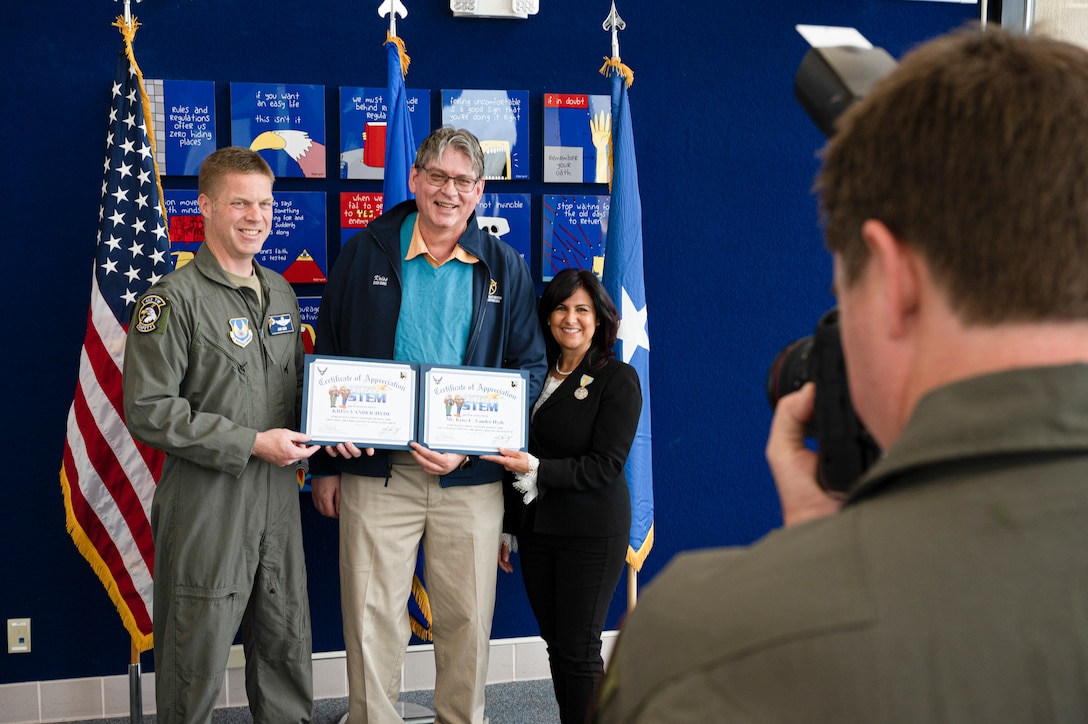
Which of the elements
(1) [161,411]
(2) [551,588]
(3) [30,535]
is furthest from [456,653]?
(3) [30,535]

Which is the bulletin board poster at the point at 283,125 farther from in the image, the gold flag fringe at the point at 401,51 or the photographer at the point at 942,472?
the photographer at the point at 942,472

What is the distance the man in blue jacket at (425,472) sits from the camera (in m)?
2.67

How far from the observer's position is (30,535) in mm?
3115

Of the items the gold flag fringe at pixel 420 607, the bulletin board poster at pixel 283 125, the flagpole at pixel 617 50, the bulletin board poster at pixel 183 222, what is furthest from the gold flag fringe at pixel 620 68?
the gold flag fringe at pixel 420 607

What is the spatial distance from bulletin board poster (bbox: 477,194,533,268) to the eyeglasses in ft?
2.39

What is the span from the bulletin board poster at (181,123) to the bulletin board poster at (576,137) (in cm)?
122

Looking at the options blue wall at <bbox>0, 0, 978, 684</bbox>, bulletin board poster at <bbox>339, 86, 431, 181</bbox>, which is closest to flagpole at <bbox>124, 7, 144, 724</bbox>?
blue wall at <bbox>0, 0, 978, 684</bbox>

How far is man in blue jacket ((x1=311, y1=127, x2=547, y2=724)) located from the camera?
267cm

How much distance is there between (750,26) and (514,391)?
6.29 ft

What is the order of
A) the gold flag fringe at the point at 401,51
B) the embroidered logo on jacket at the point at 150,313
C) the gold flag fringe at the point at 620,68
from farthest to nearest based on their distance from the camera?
the gold flag fringe at the point at 620,68 < the gold flag fringe at the point at 401,51 < the embroidered logo on jacket at the point at 150,313

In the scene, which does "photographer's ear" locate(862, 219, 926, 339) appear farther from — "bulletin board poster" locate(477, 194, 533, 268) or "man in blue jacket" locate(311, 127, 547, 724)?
"bulletin board poster" locate(477, 194, 533, 268)

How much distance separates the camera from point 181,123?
124 inches

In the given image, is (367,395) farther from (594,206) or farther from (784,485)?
(784,485)

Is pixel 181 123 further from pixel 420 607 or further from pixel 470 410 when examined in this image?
pixel 420 607
